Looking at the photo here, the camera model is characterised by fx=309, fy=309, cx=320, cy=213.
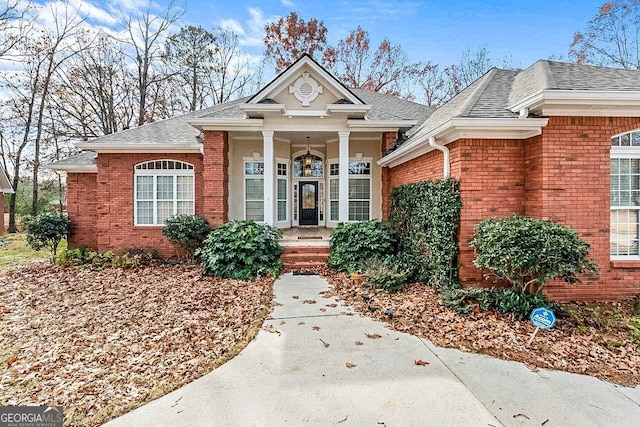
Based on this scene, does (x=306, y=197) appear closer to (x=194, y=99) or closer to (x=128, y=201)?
(x=128, y=201)

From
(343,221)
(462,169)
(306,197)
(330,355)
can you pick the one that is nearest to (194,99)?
(306,197)

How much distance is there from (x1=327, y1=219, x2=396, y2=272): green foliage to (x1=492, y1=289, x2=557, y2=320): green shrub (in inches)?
129

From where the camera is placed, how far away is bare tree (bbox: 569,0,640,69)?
17.8 metres

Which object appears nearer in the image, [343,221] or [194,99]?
[343,221]

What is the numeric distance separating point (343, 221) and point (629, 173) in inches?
255

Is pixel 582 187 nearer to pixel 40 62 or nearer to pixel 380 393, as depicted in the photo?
pixel 380 393

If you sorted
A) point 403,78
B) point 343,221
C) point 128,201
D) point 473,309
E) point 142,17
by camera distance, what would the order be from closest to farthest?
point 473,309 → point 343,221 → point 128,201 → point 142,17 → point 403,78

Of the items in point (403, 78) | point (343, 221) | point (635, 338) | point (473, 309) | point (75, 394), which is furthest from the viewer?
point (403, 78)

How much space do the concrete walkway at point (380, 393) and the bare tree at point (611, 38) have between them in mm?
23436

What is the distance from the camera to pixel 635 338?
4.28m

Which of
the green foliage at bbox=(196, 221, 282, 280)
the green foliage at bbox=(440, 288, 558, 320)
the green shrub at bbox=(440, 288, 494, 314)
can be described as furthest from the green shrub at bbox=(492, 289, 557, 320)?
the green foliage at bbox=(196, 221, 282, 280)

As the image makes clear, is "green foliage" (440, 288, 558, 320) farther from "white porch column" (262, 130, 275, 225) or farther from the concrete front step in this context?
"white porch column" (262, 130, 275, 225)

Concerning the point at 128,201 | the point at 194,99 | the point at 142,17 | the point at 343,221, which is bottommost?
the point at 343,221

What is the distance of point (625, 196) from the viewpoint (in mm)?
5918
